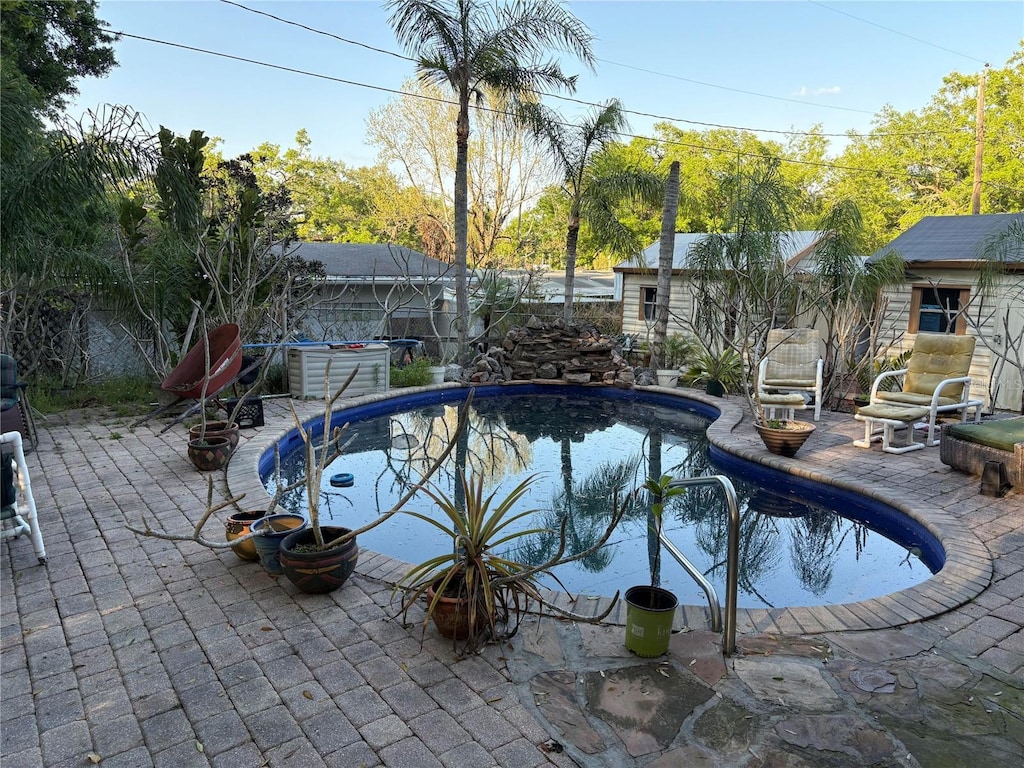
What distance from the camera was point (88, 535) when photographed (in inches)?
156

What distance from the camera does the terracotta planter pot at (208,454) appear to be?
529 centimetres

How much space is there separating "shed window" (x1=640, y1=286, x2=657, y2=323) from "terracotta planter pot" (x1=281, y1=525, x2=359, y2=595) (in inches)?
450

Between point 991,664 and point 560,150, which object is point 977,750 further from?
point 560,150

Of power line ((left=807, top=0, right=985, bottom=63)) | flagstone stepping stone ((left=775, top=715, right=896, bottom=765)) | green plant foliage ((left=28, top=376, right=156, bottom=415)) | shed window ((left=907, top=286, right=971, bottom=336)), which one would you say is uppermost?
power line ((left=807, top=0, right=985, bottom=63))

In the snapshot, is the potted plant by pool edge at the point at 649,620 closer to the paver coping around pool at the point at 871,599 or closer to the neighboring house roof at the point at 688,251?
the paver coping around pool at the point at 871,599

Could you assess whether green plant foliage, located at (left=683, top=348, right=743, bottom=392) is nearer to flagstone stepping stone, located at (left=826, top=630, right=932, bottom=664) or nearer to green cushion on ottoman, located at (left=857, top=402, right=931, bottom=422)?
green cushion on ottoman, located at (left=857, top=402, right=931, bottom=422)

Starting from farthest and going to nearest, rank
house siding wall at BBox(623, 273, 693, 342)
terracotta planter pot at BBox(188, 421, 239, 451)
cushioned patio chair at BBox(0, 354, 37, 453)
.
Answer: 1. house siding wall at BBox(623, 273, 693, 342)
2. terracotta planter pot at BBox(188, 421, 239, 451)
3. cushioned patio chair at BBox(0, 354, 37, 453)

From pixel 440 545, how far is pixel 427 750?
2.48 m

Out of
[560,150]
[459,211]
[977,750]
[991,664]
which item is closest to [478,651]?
[977,750]

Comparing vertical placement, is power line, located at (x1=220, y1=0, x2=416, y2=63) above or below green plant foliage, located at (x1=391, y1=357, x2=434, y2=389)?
above

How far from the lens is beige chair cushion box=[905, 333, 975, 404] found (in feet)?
22.6

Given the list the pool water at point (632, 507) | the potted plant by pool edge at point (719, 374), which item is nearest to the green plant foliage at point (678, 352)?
the potted plant by pool edge at point (719, 374)

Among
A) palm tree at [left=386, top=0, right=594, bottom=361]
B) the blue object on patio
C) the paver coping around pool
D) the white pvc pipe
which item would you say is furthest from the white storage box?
the white pvc pipe

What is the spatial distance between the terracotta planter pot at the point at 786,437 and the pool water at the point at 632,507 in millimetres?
296
